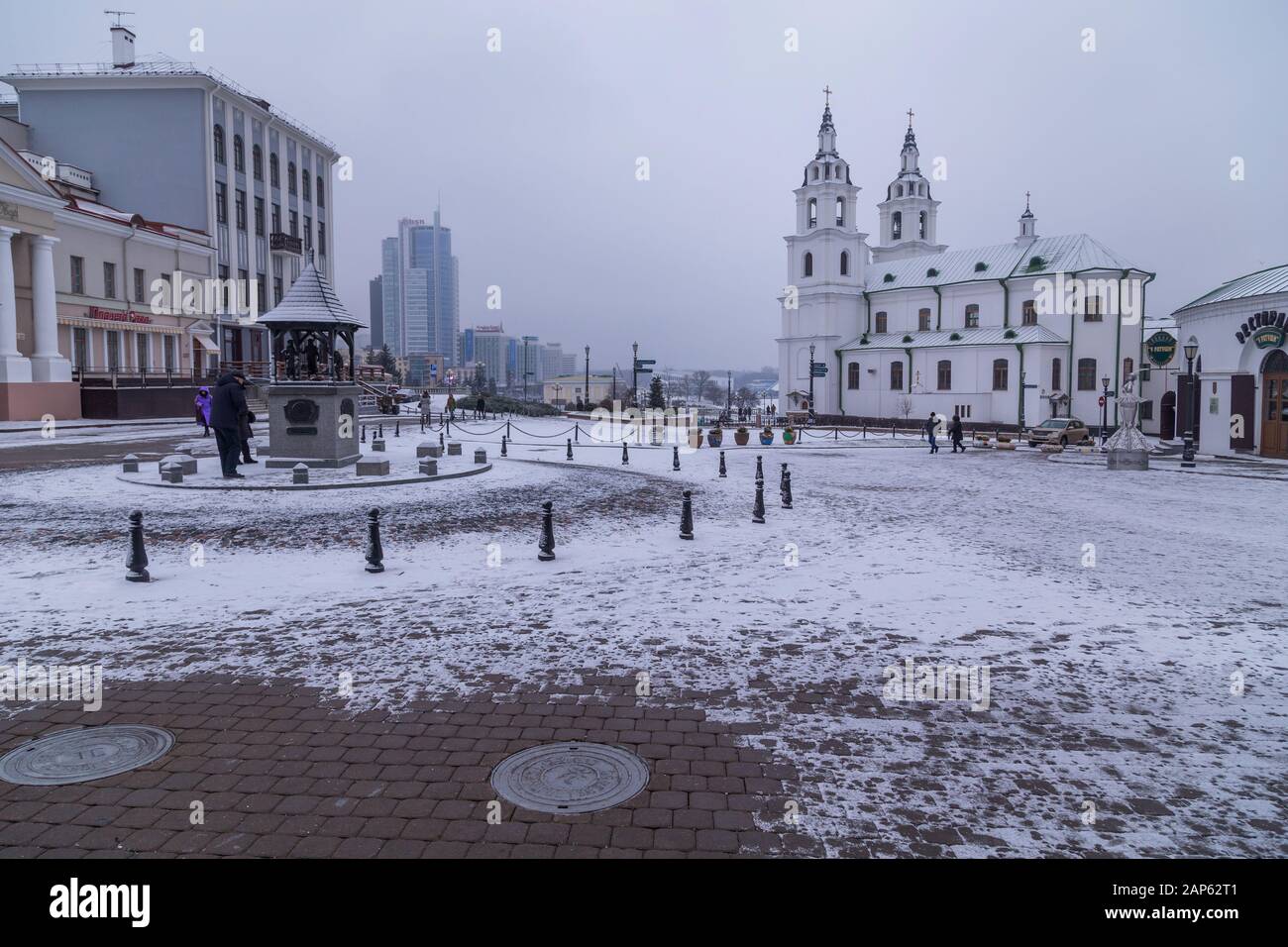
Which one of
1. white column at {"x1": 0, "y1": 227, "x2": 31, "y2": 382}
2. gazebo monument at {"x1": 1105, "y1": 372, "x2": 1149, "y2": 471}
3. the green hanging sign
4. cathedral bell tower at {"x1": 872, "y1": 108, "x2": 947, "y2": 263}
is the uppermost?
cathedral bell tower at {"x1": 872, "y1": 108, "x2": 947, "y2": 263}

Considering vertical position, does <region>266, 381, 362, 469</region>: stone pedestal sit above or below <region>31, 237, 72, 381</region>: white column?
below

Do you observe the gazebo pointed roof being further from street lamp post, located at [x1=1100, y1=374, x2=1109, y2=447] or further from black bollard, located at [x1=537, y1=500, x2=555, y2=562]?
street lamp post, located at [x1=1100, y1=374, x2=1109, y2=447]

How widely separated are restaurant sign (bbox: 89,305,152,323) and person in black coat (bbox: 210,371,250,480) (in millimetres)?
31931

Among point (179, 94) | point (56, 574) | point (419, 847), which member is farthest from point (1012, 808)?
point (179, 94)

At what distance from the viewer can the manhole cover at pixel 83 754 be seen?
4816 millimetres

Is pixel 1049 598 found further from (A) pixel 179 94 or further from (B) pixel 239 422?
(A) pixel 179 94

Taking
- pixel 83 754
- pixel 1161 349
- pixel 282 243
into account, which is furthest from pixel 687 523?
pixel 282 243

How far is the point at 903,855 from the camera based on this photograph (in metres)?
3.99

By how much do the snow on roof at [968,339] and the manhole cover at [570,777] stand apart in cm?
5635

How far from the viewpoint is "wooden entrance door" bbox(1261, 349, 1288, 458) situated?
28109 mm

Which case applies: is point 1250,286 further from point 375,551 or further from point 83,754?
point 83,754

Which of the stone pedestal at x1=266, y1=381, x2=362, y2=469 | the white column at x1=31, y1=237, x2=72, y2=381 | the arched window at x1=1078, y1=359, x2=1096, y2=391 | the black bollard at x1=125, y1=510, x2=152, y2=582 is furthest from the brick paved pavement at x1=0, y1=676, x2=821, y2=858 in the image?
the arched window at x1=1078, y1=359, x2=1096, y2=391

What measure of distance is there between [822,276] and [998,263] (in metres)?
13.0

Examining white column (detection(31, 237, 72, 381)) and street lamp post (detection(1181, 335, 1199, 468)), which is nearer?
street lamp post (detection(1181, 335, 1199, 468))
